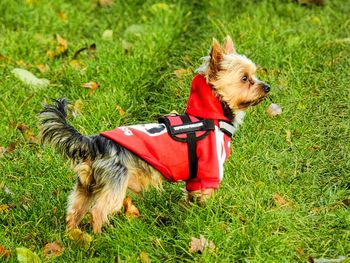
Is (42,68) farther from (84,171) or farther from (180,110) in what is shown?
(84,171)

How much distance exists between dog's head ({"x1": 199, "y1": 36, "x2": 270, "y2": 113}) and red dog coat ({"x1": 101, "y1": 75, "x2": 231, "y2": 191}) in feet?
0.28

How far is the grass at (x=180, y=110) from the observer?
14.5 ft

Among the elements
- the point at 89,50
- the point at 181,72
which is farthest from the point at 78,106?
the point at 89,50

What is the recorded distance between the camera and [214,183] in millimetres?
4531

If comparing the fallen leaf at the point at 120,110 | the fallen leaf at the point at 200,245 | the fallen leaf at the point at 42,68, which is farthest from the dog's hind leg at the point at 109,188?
the fallen leaf at the point at 42,68

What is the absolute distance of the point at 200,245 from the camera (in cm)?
424

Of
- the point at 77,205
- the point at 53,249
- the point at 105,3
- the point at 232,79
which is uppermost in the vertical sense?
the point at 232,79

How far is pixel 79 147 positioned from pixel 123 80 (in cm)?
255

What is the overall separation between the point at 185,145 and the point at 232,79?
2.13ft

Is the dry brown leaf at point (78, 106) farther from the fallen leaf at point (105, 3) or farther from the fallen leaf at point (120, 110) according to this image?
the fallen leaf at point (105, 3)

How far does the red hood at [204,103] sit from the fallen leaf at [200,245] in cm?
92

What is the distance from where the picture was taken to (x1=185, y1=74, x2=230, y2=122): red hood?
15.4ft

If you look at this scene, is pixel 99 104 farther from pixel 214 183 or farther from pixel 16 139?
pixel 214 183

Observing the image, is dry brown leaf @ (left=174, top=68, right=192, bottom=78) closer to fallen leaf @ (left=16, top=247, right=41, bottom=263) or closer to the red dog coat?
the red dog coat
